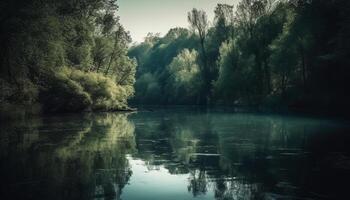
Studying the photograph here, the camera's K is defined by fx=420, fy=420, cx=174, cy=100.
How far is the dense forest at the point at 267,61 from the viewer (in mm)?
53312

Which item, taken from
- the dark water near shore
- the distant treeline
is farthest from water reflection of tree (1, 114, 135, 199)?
the distant treeline

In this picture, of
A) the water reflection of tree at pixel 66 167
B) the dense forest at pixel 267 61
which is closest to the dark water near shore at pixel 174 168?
the water reflection of tree at pixel 66 167

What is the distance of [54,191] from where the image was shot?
12414mm

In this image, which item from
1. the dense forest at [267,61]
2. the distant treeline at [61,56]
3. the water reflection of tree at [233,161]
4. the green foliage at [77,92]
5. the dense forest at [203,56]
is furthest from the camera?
the green foliage at [77,92]

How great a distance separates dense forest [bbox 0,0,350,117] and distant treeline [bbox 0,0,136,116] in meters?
Answer: 0.12

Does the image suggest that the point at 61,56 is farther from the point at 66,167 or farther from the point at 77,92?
the point at 66,167

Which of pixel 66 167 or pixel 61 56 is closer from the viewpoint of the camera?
pixel 66 167

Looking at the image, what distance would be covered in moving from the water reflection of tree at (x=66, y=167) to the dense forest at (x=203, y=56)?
70.5 feet

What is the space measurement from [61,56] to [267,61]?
40226mm

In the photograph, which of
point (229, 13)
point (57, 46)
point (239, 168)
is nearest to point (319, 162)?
point (239, 168)

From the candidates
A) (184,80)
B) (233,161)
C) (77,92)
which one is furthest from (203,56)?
(233,161)

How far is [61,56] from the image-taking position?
5347cm

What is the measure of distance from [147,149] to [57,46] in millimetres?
31203

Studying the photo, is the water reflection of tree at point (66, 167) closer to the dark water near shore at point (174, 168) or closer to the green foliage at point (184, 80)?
the dark water near shore at point (174, 168)
